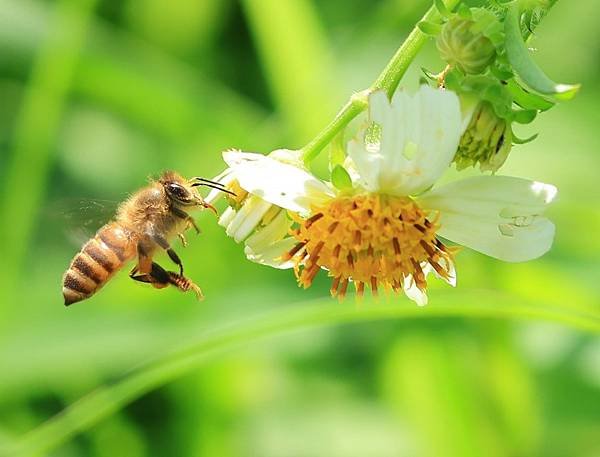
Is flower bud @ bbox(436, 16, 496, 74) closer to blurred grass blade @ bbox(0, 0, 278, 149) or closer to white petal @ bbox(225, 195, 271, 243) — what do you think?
white petal @ bbox(225, 195, 271, 243)

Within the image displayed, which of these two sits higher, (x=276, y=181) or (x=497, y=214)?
(x=276, y=181)

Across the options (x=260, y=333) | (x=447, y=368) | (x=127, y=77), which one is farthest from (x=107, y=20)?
(x=260, y=333)

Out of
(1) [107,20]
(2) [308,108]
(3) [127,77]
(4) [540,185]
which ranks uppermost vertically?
(1) [107,20]

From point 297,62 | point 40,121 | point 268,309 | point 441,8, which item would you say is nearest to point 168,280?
point 441,8

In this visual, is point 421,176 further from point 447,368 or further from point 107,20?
point 107,20

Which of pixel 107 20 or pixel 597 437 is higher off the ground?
pixel 107 20

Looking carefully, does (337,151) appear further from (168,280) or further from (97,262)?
(97,262)

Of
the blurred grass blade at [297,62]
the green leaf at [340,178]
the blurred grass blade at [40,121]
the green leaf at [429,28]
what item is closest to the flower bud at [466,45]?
the green leaf at [429,28]
